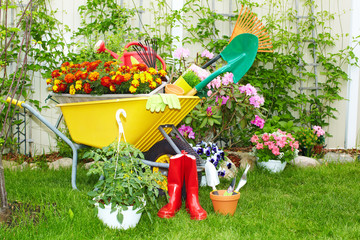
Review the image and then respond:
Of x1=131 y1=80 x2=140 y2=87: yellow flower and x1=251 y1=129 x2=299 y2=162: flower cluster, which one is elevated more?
x1=131 y1=80 x2=140 y2=87: yellow flower

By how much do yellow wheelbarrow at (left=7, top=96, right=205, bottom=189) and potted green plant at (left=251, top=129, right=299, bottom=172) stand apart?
1162mm

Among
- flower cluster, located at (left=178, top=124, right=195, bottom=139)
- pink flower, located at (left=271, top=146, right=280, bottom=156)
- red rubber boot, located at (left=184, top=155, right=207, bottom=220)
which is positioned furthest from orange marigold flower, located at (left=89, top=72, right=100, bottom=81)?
pink flower, located at (left=271, top=146, right=280, bottom=156)

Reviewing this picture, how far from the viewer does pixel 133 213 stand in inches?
76.5

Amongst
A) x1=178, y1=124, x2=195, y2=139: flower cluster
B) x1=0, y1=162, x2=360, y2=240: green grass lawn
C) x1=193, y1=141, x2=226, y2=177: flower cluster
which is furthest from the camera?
x1=178, y1=124, x2=195, y2=139: flower cluster

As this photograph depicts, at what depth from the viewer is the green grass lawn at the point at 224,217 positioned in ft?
6.07

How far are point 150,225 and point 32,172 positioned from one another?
5.02 ft

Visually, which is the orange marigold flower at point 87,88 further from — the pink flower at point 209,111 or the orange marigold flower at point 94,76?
the pink flower at point 209,111

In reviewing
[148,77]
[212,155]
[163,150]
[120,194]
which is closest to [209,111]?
[212,155]

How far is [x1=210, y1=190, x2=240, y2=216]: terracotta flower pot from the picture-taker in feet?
6.92

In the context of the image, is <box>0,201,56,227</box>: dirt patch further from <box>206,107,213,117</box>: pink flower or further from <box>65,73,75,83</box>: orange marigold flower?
<box>206,107,213,117</box>: pink flower

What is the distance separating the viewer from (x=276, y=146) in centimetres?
331

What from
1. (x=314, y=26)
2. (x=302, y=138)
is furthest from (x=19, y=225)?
(x=314, y=26)

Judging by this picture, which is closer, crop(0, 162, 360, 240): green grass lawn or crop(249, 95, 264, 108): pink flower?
crop(0, 162, 360, 240): green grass lawn

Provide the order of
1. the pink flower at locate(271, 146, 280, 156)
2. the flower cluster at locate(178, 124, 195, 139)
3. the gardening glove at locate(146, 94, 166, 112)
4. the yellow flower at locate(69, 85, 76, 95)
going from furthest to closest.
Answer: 1. the flower cluster at locate(178, 124, 195, 139)
2. the pink flower at locate(271, 146, 280, 156)
3. the yellow flower at locate(69, 85, 76, 95)
4. the gardening glove at locate(146, 94, 166, 112)
